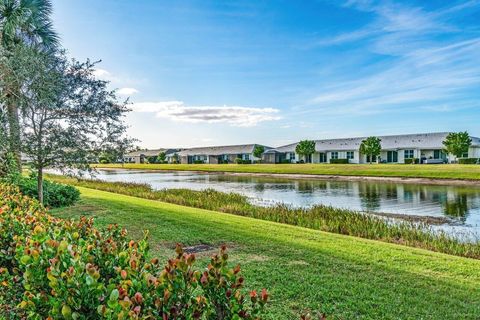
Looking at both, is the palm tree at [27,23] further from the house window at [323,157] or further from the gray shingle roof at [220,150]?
the gray shingle roof at [220,150]

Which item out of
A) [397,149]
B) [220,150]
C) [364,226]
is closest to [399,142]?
[397,149]

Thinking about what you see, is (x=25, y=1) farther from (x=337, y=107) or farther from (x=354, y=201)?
(x=337, y=107)

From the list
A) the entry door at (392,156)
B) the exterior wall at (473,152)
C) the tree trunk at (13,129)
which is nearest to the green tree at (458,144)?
the exterior wall at (473,152)

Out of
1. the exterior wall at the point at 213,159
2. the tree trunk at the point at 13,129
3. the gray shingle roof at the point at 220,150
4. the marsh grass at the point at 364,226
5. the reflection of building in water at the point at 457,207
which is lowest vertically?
the reflection of building in water at the point at 457,207

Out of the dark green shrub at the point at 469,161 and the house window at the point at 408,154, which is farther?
the house window at the point at 408,154

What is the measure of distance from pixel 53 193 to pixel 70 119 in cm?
406

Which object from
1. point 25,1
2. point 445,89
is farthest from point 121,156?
point 445,89

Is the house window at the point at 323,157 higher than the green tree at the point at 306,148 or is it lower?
lower

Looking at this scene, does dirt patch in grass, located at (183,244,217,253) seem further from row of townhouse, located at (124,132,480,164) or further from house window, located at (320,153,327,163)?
house window, located at (320,153,327,163)

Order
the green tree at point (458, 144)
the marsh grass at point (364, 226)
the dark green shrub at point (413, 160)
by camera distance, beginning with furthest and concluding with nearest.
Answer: the dark green shrub at point (413, 160) < the green tree at point (458, 144) < the marsh grass at point (364, 226)

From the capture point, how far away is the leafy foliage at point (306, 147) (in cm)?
6391

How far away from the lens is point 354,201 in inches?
836

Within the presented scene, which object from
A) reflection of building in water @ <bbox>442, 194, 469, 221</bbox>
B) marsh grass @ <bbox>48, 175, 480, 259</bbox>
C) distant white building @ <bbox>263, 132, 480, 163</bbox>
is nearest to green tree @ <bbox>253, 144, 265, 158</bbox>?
distant white building @ <bbox>263, 132, 480, 163</bbox>

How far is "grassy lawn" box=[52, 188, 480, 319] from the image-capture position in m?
4.78
